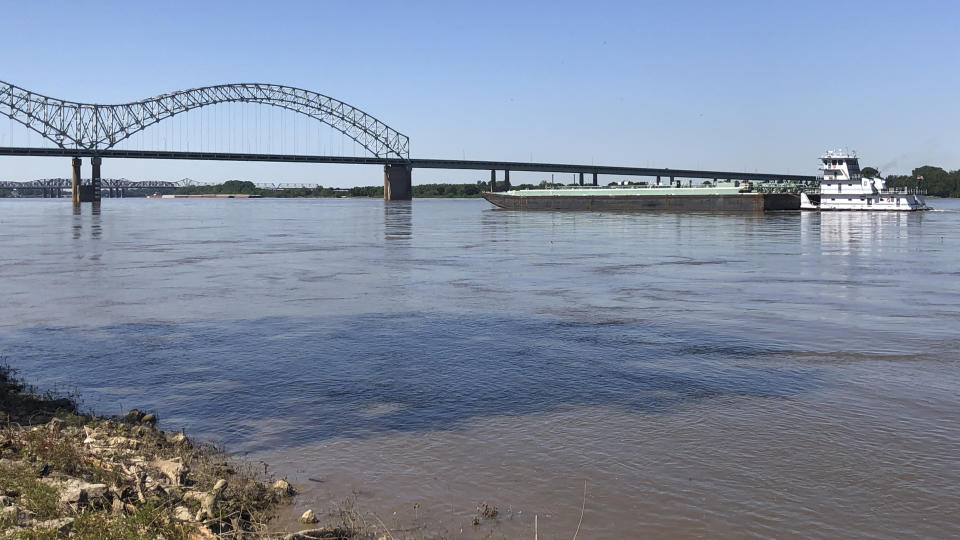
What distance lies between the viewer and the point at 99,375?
15.0 meters

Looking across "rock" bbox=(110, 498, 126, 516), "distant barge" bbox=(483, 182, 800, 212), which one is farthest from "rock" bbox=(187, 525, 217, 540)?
"distant barge" bbox=(483, 182, 800, 212)

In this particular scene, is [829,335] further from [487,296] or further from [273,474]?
[273,474]

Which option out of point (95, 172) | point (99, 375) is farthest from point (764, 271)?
point (95, 172)

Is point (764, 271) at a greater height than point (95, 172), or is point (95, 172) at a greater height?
point (95, 172)

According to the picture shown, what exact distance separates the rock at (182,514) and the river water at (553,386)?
3.20 ft

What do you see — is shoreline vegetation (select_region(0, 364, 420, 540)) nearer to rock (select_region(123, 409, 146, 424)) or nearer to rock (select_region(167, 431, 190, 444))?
rock (select_region(167, 431, 190, 444))

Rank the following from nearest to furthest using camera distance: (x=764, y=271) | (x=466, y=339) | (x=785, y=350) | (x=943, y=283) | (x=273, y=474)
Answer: (x=273, y=474), (x=785, y=350), (x=466, y=339), (x=943, y=283), (x=764, y=271)

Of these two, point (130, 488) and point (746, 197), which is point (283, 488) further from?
point (746, 197)

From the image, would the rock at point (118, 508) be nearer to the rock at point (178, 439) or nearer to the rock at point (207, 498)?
the rock at point (207, 498)

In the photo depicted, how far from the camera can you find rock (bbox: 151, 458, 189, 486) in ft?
29.2

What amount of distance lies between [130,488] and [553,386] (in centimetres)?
767

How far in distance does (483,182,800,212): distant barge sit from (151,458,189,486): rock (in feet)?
364

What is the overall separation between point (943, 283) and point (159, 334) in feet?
89.9

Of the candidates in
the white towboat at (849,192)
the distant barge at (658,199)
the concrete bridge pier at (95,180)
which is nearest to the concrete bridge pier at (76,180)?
the concrete bridge pier at (95,180)
